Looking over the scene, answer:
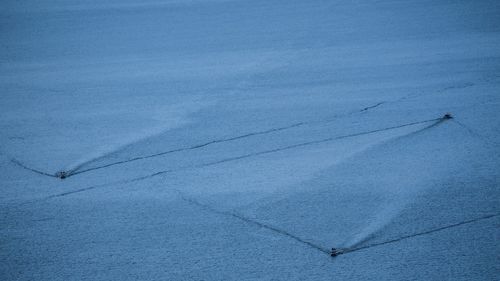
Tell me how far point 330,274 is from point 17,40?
9034mm

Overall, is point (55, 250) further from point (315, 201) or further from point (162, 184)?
point (315, 201)

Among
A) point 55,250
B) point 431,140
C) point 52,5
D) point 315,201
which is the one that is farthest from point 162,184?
point 52,5

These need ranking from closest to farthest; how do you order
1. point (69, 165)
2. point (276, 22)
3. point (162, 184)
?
point (162, 184), point (69, 165), point (276, 22)

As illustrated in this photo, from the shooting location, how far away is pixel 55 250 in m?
3.13

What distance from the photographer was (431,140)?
4398 mm

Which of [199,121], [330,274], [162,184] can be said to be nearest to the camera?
[330,274]

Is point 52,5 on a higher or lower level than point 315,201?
higher

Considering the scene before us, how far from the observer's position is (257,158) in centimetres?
424

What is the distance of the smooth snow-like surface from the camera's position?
2988mm

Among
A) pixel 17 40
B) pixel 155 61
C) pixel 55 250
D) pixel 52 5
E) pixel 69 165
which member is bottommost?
pixel 55 250

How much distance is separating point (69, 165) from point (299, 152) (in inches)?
90.1

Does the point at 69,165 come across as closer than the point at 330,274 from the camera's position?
No

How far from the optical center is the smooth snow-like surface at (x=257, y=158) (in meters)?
2.99

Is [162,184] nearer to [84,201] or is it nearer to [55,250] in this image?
[84,201]
